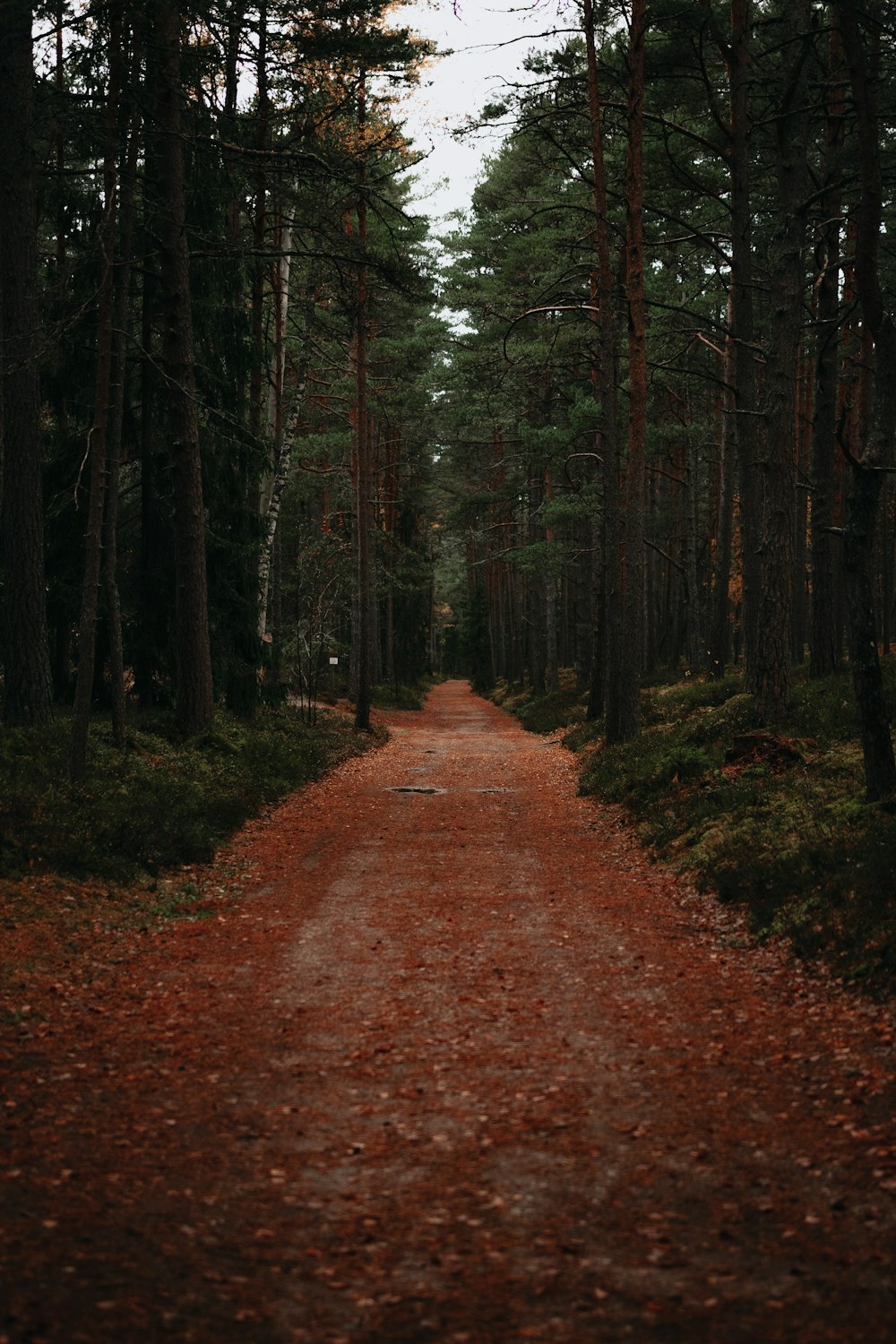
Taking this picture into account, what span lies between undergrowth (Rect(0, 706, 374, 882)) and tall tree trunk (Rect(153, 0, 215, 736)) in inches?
30.4

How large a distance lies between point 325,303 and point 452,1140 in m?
28.9

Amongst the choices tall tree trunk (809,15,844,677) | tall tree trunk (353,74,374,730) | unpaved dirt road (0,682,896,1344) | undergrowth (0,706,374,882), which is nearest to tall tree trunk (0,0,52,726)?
undergrowth (0,706,374,882)

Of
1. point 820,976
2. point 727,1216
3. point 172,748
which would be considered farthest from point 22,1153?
point 172,748

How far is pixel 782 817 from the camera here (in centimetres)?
1052

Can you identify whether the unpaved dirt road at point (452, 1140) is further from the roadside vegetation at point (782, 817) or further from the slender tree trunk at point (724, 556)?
the slender tree trunk at point (724, 556)

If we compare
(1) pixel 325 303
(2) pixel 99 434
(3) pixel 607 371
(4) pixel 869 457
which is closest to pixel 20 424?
(2) pixel 99 434

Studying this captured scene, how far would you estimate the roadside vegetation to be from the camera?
25.3 ft

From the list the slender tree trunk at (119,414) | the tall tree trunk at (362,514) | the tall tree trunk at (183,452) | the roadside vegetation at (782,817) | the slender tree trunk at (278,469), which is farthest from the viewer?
the tall tree trunk at (362,514)

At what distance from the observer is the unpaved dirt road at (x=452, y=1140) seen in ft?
11.8

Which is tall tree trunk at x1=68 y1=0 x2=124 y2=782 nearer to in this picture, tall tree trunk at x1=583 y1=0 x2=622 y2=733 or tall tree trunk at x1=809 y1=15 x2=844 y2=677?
tall tree trunk at x1=583 y1=0 x2=622 y2=733

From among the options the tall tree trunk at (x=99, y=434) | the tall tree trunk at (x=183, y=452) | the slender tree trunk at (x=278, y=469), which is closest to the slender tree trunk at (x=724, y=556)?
the slender tree trunk at (x=278, y=469)

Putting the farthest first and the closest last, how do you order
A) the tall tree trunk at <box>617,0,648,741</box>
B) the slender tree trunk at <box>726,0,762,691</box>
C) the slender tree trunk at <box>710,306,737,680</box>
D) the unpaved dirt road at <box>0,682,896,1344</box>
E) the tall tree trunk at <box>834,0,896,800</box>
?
the slender tree trunk at <box>710,306,737,680</box>, the tall tree trunk at <box>617,0,648,741</box>, the slender tree trunk at <box>726,0,762,691</box>, the tall tree trunk at <box>834,0,896,800</box>, the unpaved dirt road at <box>0,682,896,1344</box>

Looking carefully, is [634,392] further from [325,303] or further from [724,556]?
[325,303]

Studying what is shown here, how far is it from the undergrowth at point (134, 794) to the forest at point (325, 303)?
25 centimetres
